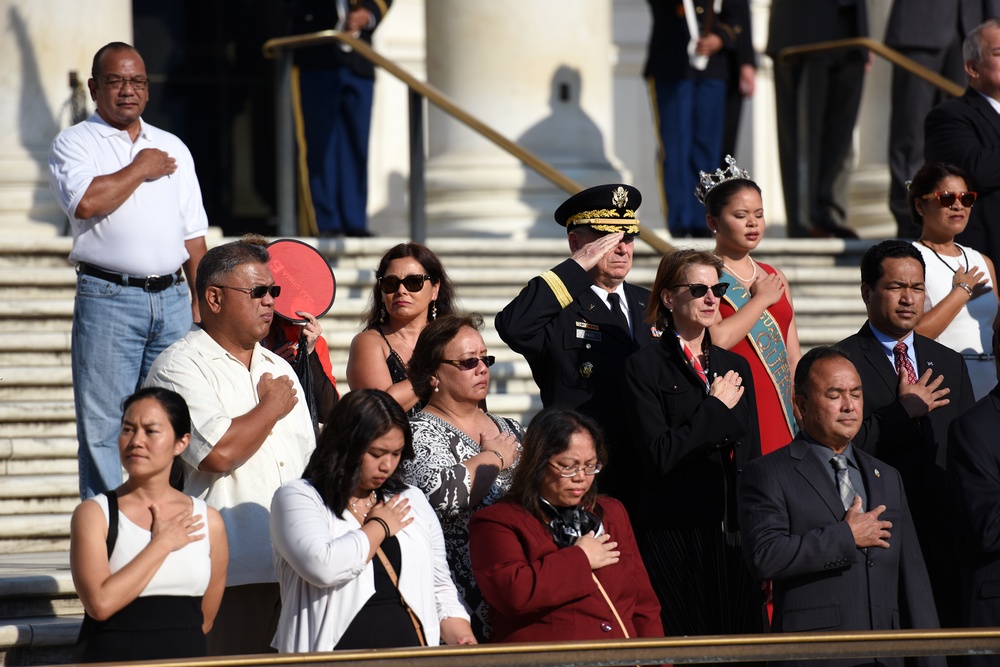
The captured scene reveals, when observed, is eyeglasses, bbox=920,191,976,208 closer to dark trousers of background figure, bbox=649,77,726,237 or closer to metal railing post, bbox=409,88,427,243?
metal railing post, bbox=409,88,427,243

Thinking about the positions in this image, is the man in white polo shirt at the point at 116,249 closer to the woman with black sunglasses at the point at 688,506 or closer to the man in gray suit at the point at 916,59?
the woman with black sunglasses at the point at 688,506

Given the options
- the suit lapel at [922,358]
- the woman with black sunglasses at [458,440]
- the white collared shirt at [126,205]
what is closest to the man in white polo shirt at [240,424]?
the woman with black sunglasses at [458,440]

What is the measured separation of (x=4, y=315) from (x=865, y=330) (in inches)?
170

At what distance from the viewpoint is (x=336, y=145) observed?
1069 cm

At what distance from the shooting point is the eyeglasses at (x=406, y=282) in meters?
6.35

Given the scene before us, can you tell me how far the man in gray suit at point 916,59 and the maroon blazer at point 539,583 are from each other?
5497mm

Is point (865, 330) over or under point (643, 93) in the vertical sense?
under

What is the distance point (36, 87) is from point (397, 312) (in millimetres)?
4851

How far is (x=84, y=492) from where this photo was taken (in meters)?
6.66

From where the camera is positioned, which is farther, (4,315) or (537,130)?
(537,130)

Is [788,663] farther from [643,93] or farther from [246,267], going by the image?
[643,93]

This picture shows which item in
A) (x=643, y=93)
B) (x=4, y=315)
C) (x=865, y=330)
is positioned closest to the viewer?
(x=865, y=330)

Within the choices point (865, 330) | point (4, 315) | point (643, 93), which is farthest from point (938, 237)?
point (643, 93)

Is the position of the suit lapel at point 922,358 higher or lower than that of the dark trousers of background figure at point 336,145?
lower
